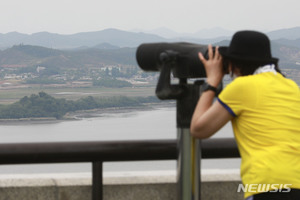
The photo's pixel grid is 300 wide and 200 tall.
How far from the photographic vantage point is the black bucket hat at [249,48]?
2.73m

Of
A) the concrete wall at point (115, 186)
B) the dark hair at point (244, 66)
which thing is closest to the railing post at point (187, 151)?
the dark hair at point (244, 66)

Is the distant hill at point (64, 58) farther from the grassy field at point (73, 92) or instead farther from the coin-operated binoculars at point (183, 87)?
the coin-operated binoculars at point (183, 87)

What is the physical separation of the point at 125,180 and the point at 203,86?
1582mm

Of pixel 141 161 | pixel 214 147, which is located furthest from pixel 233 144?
pixel 141 161

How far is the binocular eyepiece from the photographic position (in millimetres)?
2894

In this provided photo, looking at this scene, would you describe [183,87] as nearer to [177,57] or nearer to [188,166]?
[177,57]

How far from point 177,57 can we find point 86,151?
128 cm

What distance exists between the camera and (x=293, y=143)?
2.74 metres

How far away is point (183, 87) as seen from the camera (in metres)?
2.97

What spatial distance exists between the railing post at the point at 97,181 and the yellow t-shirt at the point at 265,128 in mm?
1506

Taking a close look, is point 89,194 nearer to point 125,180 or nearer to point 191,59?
point 125,180

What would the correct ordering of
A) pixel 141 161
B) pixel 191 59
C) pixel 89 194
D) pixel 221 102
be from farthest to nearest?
pixel 89 194
pixel 141 161
pixel 191 59
pixel 221 102

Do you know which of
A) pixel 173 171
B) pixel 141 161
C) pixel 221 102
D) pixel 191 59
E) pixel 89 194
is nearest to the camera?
pixel 221 102

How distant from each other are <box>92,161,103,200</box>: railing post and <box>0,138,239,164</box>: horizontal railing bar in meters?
0.10
